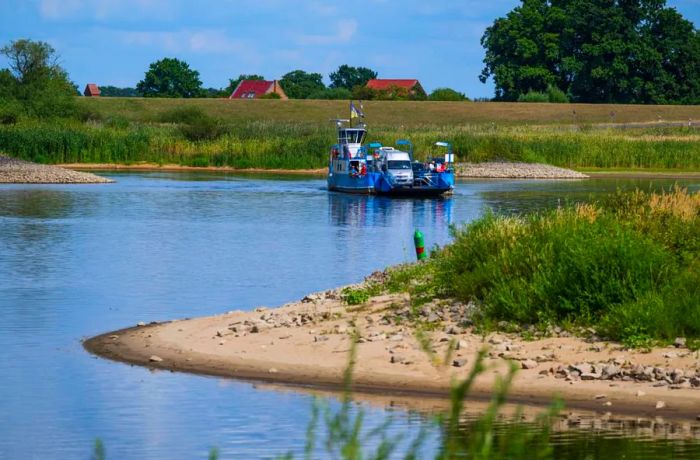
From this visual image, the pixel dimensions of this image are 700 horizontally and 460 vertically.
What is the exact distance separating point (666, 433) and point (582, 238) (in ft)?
19.0

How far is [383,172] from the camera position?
64438 millimetres

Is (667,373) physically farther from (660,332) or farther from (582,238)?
(582,238)

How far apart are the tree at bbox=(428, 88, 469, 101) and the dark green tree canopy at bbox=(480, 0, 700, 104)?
9.89 m

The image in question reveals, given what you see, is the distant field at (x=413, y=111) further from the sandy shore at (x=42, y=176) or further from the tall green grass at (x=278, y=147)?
the sandy shore at (x=42, y=176)

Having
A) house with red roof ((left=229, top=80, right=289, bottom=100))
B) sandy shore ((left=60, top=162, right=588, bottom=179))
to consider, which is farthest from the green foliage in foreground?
house with red roof ((left=229, top=80, right=289, bottom=100))

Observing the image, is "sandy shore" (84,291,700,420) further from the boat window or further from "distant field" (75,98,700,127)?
"distant field" (75,98,700,127)

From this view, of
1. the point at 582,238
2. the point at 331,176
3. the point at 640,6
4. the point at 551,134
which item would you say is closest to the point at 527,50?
the point at 640,6

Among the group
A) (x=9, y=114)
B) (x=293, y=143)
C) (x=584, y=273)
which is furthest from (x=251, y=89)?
(x=584, y=273)

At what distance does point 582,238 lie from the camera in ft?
67.5

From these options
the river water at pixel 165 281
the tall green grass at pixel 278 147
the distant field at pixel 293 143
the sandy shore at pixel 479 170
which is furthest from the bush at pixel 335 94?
the river water at pixel 165 281

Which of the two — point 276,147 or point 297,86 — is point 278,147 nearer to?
point 276,147

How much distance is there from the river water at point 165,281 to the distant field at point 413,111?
51.9 metres

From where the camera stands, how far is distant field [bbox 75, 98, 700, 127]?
119 meters

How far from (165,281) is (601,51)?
105 meters
